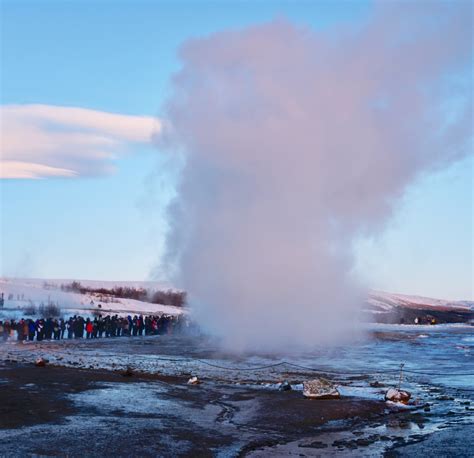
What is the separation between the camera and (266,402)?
1422 centimetres

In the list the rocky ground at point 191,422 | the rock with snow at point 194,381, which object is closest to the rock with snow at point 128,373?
the rocky ground at point 191,422

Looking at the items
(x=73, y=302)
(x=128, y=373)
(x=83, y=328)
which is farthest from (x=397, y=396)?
(x=73, y=302)

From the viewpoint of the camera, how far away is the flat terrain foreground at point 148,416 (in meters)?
9.88

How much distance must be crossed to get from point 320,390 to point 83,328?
22.3 meters

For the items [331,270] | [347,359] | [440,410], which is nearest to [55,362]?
[347,359]

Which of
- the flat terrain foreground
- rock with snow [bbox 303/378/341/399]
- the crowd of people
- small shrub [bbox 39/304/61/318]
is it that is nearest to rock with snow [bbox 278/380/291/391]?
Answer: the flat terrain foreground

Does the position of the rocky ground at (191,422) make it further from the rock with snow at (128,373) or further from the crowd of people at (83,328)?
the crowd of people at (83,328)

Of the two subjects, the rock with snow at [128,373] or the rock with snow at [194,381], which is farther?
the rock with snow at [128,373]

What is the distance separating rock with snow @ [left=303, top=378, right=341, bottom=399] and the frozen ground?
0.21 m

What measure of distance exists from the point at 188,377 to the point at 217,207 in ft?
41.0

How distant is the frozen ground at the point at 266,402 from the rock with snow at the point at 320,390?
0.70 feet

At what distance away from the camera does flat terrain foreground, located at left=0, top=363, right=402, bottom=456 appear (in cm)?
988

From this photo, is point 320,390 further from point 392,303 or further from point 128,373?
point 392,303

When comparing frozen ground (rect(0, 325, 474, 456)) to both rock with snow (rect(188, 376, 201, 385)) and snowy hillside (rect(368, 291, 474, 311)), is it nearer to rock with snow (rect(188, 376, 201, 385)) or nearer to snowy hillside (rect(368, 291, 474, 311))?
rock with snow (rect(188, 376, 201, 385))
